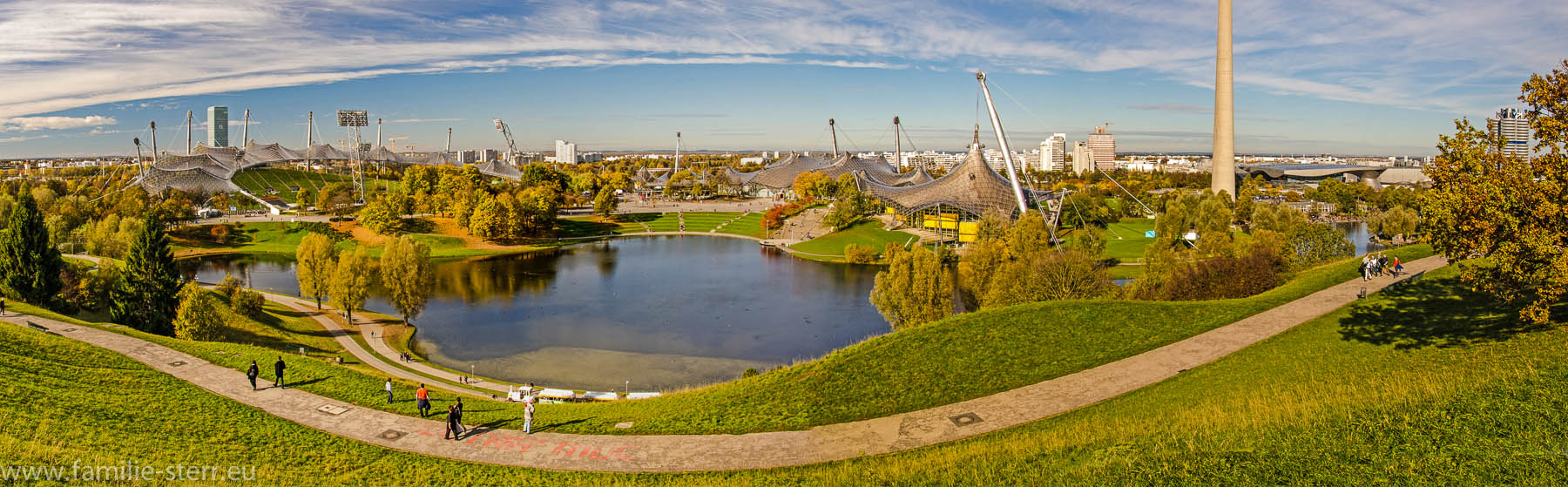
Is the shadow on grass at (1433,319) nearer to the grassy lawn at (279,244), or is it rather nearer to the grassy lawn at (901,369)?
the grassy lawn at (901,369)

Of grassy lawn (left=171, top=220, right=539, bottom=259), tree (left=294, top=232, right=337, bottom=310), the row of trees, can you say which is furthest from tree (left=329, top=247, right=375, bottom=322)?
grassy lawn (left=171, top=220, right=539, bottom=259)

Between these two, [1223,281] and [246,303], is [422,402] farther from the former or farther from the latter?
[1223,281]

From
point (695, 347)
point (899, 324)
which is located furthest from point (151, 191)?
point (899, 324)

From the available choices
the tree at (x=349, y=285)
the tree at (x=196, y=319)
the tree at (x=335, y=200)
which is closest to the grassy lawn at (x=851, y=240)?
the tree at (x=349, y=285)

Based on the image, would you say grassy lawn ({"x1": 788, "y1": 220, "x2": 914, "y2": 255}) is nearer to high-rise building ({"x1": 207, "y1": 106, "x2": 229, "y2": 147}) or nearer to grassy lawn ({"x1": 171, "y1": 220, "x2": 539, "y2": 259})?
grassy lawn ({"x1": 171, "y1": 220, "x2": 539, "y2": 259})

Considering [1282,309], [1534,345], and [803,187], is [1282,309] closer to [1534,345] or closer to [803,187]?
[1534,345]

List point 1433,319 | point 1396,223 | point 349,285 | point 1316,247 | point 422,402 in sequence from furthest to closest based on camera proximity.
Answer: point 1396,223 → point 1316,247 → point 349,285 → point 1433,319 → point 422,402

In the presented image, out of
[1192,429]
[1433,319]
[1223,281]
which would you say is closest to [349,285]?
[1192,429]
